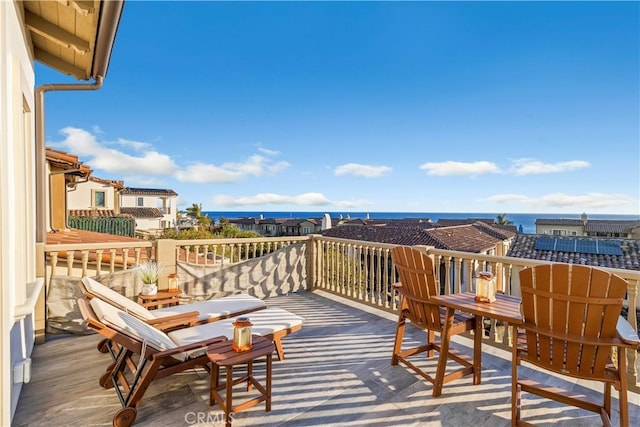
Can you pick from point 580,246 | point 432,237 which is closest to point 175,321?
point 432,237

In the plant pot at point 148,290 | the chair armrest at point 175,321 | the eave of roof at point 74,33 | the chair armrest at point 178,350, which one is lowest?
the chair armrest at point 175,321

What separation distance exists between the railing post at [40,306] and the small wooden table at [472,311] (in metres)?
4.16

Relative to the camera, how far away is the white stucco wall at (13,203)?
5.50 feet

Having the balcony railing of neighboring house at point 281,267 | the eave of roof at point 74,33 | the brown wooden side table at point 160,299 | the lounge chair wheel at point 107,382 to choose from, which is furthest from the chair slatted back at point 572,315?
the brown wooden side table at point 160,299

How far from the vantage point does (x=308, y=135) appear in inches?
648

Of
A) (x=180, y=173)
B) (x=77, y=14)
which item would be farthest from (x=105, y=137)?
(x=77, y=14)

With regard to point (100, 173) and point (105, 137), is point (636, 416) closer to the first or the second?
point (105, 137)

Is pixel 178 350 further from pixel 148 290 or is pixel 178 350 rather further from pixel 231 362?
pixel 148 290

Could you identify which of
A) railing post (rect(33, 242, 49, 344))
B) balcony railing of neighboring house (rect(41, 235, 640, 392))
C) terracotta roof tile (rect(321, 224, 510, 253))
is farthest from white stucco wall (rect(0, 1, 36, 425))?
terracotta roof tile (rect(321, 224, 510, 253))

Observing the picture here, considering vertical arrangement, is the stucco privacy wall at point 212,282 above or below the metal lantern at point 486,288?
below

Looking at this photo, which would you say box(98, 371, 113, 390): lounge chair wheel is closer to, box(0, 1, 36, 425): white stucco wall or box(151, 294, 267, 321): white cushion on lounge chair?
box(0, 1, 36, 425): white stucco wall

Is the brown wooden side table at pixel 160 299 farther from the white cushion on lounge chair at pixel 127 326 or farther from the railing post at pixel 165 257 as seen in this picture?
the white cushion on lounge chair at pixel 127 326

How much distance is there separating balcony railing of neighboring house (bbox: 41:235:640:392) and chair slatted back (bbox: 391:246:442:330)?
804 millimetres

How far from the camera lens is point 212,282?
15.5 ft
